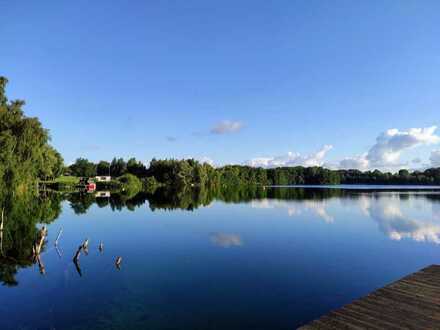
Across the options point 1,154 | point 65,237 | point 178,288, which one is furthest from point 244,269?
point 1,154

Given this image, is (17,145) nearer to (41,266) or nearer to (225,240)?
(41,266)

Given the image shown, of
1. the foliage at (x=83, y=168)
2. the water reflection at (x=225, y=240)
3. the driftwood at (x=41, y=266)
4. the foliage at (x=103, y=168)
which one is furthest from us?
the foliage at (x=103, y=168)

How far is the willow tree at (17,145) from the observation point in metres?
34.2

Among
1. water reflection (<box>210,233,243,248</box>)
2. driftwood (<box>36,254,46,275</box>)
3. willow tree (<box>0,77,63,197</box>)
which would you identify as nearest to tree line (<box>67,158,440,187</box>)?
willow tree (<box>0,77,63,197</box>)

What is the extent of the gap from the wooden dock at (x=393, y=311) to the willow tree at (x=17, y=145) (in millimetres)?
38644

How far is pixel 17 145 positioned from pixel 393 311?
41191 mm

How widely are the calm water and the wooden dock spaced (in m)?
2.16

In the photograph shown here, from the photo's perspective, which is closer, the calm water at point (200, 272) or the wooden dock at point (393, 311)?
the wooden dock at point (393, 311)

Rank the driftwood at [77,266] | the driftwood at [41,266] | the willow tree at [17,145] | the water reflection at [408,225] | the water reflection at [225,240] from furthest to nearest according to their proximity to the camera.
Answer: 1. the willow tree at [17,145]
2. the water reflection at [408,225]
3. the water reflection at [225,240]
4. the driftwood at [77,266]
5. the driftwood at [41,266]

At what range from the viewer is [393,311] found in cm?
728

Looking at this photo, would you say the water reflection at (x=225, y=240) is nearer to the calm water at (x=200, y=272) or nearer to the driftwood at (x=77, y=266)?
the calm water at (x=200, y=272)

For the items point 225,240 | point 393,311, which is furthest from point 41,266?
point 393,311

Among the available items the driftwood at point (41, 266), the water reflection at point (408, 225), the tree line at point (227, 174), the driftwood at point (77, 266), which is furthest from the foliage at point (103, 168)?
the driftwood at point (77, 266)

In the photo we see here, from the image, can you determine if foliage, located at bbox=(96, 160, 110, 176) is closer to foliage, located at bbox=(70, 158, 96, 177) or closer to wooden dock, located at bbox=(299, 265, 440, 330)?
foliage, located at bbox=(70, 158, 96, 177)
